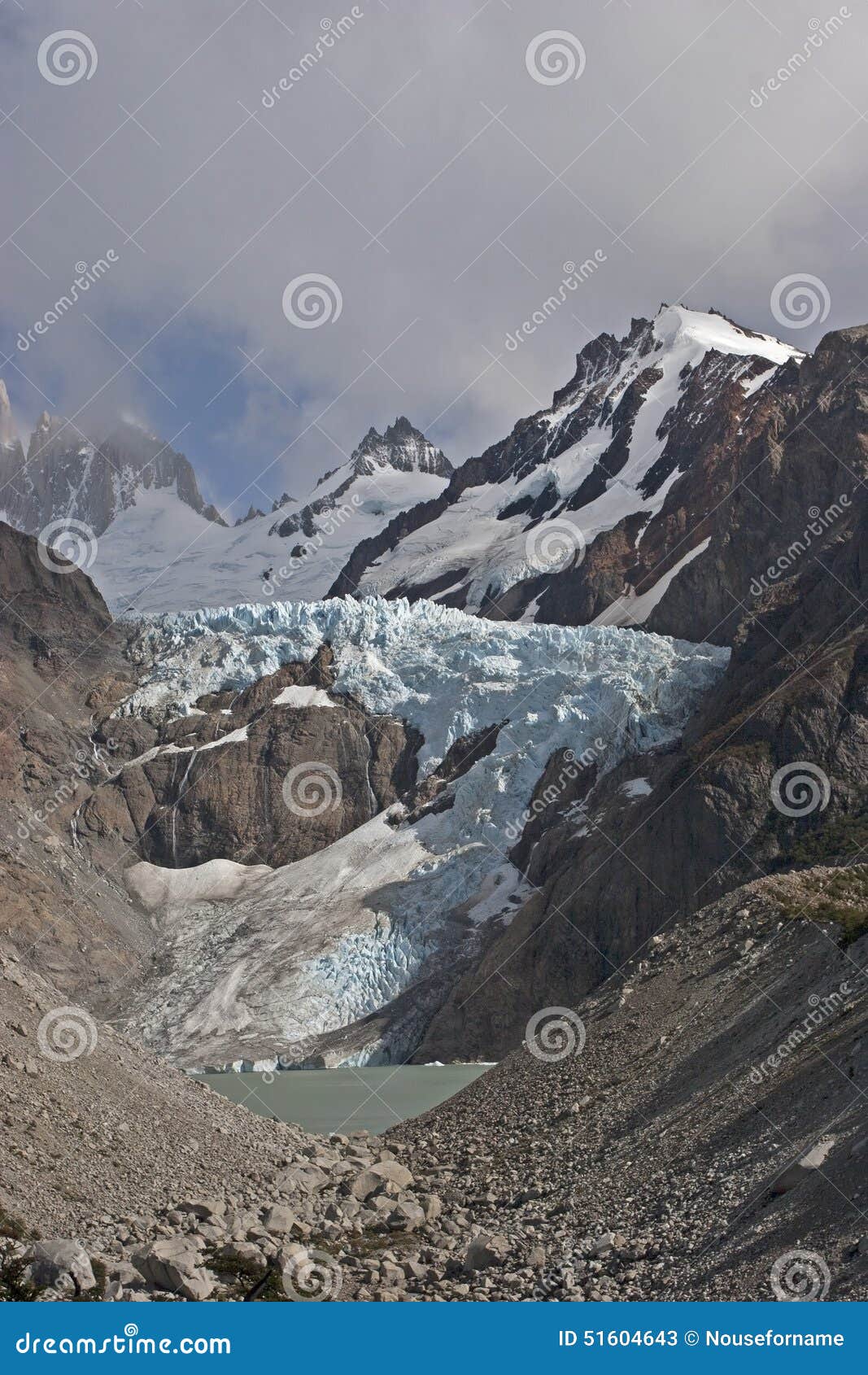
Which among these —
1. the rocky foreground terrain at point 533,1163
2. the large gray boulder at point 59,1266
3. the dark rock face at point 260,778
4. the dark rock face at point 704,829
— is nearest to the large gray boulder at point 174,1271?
the rocky foreground terrain at point 533,1163

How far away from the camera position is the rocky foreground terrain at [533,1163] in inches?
716

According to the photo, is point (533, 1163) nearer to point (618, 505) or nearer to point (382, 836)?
point (382, 836)

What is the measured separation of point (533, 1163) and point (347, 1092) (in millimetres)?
37394

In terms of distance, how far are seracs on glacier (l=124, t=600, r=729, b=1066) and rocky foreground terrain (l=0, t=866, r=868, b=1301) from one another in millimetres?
51632

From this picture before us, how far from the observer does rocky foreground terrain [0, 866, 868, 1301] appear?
18188 mm

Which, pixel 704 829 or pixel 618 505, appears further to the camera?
pixel 618 505

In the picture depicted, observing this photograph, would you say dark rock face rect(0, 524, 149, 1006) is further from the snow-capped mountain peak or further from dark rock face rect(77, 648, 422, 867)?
the snow-capped mountain peak

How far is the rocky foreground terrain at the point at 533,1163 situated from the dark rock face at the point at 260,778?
86556mm

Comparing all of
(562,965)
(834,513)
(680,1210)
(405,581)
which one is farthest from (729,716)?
(405,581)

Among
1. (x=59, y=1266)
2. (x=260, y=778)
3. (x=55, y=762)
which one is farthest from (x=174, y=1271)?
(x=55, y=762)

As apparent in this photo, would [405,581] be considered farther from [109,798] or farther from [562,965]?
[562,965]

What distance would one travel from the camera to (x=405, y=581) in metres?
191

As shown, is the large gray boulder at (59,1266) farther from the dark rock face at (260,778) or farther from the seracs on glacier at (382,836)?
the dark rock face at (260,778)

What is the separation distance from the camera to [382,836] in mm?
110125
